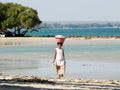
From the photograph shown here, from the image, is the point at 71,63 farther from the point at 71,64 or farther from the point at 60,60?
the point at 60,60

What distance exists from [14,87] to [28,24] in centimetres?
7329

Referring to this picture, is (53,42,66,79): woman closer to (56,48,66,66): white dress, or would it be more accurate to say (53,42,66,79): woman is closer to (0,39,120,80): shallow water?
(56,48,66,66): white dress

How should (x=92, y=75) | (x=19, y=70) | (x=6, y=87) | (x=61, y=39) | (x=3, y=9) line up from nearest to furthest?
(x=6, y=87)
(x=61, y=39)
(x=92, y=75)
(x=19, y=70)
(x=3, y=9)

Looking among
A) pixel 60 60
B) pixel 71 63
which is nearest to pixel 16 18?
pixel 71 63

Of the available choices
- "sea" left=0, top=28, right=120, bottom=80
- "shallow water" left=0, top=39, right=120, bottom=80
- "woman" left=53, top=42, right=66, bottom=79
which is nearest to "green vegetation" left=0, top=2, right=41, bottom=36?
"sea" left=0, top=28, right=120, bottom=80

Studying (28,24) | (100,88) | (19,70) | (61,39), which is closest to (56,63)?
(61,39)

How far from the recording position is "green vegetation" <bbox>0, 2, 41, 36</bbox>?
89500mm

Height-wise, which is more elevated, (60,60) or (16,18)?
(60,60)

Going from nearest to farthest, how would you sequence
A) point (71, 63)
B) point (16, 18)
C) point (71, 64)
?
point (71, 64) → point (71, 63) → point (16, 18)

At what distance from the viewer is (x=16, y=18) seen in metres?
91.5

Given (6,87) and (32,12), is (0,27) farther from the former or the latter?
(6,87)

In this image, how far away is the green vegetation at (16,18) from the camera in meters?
89.5

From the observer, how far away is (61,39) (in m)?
18.3

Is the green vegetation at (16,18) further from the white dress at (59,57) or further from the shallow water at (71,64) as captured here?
the white dress at (59,57)
